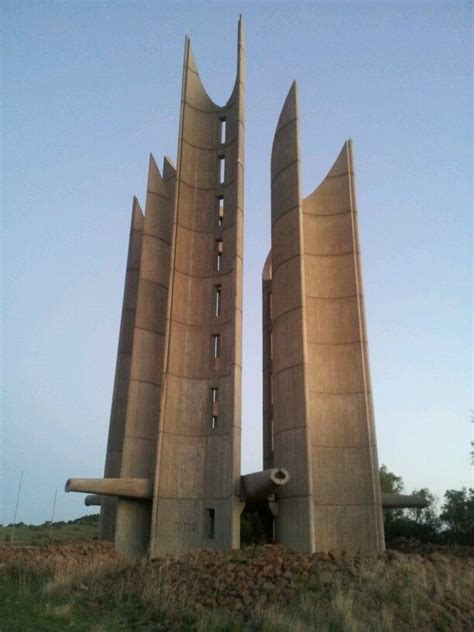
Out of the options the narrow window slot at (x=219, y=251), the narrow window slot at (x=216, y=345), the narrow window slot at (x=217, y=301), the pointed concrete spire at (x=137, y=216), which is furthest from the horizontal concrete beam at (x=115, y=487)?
the pointed concrete spire at (x=137, y=216)

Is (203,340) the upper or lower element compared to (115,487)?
upper

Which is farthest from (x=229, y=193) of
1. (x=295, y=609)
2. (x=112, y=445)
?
(x=295, y=609)

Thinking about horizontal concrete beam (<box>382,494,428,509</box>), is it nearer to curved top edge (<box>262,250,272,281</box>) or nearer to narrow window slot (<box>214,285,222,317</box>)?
narrow window slot (<box>214,285,222,317</box>)

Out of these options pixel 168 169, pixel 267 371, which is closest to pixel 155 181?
pixel 168 169

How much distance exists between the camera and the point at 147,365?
20.2m

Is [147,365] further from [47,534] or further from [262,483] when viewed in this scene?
[47,534]

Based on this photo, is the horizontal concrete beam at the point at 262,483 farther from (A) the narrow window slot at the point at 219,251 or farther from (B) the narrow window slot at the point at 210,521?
(A) the narrow window slot at the point at 219,251

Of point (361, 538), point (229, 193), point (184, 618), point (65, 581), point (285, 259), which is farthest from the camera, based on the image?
point (229, 193)

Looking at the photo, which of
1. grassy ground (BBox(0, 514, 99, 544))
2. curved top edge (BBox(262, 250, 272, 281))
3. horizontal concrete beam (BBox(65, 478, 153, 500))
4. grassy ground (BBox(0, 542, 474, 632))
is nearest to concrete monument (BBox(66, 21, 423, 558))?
horizontal concrete beam (BBox(65, 478, 153, 500))

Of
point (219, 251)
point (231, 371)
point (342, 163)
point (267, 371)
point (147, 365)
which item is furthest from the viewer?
point (267, 371)

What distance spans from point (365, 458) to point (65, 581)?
9620 mm

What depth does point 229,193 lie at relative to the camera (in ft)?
70.1

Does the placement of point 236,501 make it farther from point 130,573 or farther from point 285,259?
point 285,259

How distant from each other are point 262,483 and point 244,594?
5.92 meters
